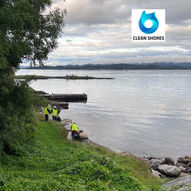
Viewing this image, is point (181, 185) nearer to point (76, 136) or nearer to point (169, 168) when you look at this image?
point (169, 168)

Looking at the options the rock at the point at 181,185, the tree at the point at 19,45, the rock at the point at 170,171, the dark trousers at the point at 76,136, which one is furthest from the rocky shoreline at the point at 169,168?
the tree at the point at 19,45

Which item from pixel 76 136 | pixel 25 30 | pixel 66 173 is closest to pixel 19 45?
Answer: pixel 25 30

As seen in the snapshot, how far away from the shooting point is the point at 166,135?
30.0 metres

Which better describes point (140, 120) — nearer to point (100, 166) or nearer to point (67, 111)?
point (67, 111)

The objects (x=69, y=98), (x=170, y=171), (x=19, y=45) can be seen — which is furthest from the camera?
(x=69, y=98)

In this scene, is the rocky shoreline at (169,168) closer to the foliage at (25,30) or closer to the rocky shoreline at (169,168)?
the rocky shoreline at (169,168)

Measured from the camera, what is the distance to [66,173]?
11266 mm

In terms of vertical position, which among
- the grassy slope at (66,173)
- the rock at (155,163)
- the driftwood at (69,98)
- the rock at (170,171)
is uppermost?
the grassy slope at (66,173)

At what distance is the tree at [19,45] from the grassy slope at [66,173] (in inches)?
65.3

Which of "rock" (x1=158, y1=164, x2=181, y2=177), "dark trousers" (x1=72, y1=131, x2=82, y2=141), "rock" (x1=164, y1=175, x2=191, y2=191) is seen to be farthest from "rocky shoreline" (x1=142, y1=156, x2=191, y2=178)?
"dark trousers" (x1=72, y1=131, x2=82, y2=141)

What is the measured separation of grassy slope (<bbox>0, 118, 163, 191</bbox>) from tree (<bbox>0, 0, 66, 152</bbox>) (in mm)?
1660

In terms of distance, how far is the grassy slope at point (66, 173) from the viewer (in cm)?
943

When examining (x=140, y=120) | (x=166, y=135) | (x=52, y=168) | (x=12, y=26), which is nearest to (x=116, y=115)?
(x=140, y=120)

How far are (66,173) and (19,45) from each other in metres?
6.46
